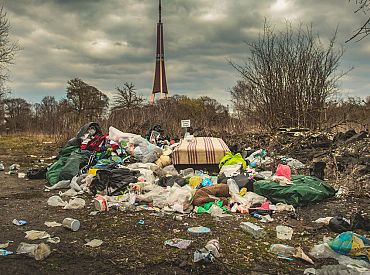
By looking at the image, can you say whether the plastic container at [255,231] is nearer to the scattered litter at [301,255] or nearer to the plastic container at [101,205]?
the scattered litter at [301,255]

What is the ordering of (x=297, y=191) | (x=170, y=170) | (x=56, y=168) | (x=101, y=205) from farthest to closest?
1. (x=170, y=170)
2. (x=56, y=168)
3. (x=297, y=191)
4. (x=101, y=205)

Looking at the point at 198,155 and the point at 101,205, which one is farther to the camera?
the point at 198,155

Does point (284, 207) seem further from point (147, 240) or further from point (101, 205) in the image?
point (101, 205)

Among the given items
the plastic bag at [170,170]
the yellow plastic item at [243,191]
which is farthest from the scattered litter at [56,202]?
the yellow plastic item at [243,191]

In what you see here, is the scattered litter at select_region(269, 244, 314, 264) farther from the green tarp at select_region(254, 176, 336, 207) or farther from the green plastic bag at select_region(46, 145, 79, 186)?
the green plastic bag at select_region(46, 145, 79, 186)

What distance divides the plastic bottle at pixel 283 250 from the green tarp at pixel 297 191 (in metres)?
1.49

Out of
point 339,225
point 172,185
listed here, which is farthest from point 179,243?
point 172,185

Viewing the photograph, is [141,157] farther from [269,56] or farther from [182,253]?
[269,56]

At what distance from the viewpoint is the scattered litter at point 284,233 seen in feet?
11.1

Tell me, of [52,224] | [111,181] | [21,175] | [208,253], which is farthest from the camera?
[21,175]

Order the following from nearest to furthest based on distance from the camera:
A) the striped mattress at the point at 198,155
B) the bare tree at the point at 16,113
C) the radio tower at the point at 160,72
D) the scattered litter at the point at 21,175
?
the scattered litter at the point at 21,175 < the striped mattress at the point at 198,155 < the bare tree at the point at 16,113 < the radio tower at the point at 160,72

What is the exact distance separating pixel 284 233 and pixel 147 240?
52.6 inches

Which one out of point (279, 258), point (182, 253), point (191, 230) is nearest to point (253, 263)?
point (279, 258)

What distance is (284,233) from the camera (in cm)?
345
